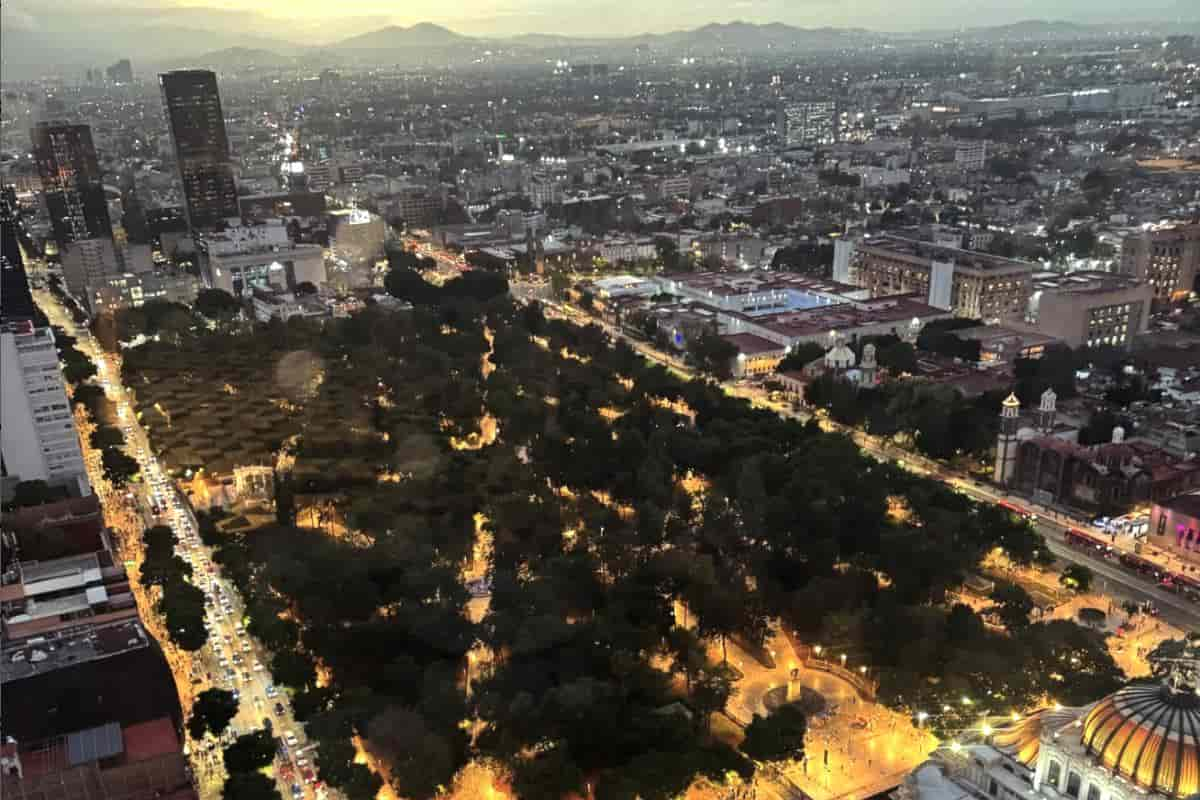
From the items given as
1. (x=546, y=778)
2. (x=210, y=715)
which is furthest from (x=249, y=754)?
(x=546, y=778)

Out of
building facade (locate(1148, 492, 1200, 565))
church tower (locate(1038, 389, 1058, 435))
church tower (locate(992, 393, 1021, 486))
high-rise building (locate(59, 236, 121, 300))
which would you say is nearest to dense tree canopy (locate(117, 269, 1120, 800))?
church tower (locate(992, 393, 1021, 486))

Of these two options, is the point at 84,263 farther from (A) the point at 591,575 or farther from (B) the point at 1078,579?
(B) the point at 1078,579

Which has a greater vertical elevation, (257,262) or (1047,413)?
(257,262)

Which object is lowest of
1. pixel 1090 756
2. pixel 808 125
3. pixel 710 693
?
pixel 710 693

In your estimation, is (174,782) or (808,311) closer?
(174,782)

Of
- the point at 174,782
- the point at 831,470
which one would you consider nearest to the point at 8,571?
the point at 174,782

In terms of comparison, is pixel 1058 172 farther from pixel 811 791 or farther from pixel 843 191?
pixel 811 791

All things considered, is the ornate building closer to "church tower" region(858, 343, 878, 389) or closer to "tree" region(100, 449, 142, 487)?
"church tower" region(858, 343, 878, 389)
